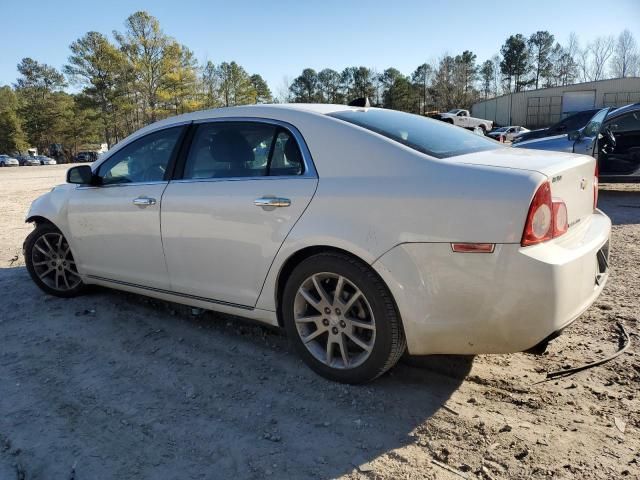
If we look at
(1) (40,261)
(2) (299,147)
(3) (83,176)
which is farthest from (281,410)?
(1) (40,261)

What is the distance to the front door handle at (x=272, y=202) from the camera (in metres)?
2.86

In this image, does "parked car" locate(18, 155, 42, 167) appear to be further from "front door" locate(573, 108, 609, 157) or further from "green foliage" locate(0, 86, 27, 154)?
"front door" locate(573, 108, 609, 157)

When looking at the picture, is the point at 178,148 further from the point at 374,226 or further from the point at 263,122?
the point at 374,226

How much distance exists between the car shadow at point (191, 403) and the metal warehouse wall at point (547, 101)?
6029cm

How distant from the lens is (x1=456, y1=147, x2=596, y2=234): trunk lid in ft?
8.02

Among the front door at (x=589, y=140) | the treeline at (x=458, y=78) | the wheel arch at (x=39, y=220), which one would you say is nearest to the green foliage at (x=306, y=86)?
the treeline at (x=458, y=78)

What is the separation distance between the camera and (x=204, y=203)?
321 centimetres

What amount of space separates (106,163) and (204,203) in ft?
4.64

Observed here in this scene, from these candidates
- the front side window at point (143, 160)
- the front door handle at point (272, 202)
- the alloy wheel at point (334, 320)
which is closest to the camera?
the alloy wheel at point (334, 320)

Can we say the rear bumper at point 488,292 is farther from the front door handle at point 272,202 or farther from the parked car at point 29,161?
the parked car at point 29,161

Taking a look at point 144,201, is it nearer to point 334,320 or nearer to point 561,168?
Result: point 334,320

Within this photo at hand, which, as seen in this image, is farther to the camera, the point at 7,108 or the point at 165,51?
the point at 7,108

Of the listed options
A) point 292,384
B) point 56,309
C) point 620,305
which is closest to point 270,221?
point 292,384

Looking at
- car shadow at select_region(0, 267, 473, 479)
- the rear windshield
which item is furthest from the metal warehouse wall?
car shadow at select_region(0, 267, 473, 479)
